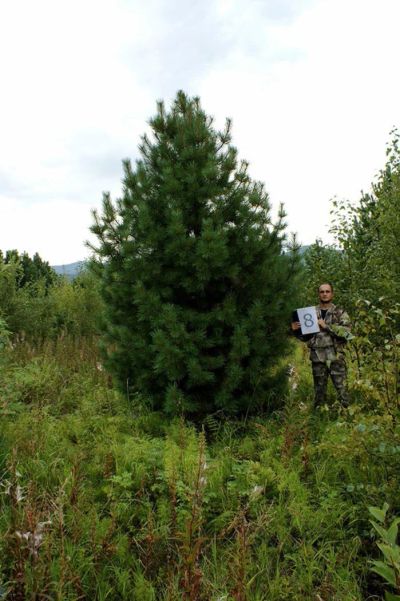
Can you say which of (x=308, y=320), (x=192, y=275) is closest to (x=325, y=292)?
(x=308, y=320)

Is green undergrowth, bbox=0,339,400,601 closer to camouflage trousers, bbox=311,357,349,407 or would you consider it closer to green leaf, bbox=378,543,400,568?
camouflage trousers, bbox=311,357,349,407

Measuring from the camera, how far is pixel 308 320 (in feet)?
17.2

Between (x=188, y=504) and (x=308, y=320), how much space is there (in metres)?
2.61

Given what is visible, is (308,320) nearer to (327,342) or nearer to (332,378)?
(327,342)

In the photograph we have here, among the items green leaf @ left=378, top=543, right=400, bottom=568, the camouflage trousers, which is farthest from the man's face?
green leaf @ left=378, top=543, right=400, bottom=568

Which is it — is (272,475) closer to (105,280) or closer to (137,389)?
(137,389)

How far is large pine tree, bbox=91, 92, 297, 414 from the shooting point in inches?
190

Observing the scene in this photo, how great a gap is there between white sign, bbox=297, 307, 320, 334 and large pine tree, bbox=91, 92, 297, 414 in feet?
0.62

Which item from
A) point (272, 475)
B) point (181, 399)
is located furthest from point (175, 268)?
point (272, 475)

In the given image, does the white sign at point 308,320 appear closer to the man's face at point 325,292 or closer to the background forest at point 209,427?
the background forest at point 209,427

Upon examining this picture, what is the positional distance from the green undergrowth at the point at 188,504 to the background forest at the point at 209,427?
2 cm

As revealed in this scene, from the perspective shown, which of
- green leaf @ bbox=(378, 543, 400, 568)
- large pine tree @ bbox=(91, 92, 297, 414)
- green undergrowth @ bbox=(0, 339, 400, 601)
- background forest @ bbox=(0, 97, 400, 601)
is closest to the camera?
green leaf @ bbox=(378, 543, 400, 568)

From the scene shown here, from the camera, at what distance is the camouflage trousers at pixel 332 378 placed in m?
5.54

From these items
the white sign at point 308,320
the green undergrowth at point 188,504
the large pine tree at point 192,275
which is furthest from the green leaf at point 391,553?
the white sign at point 308,320
